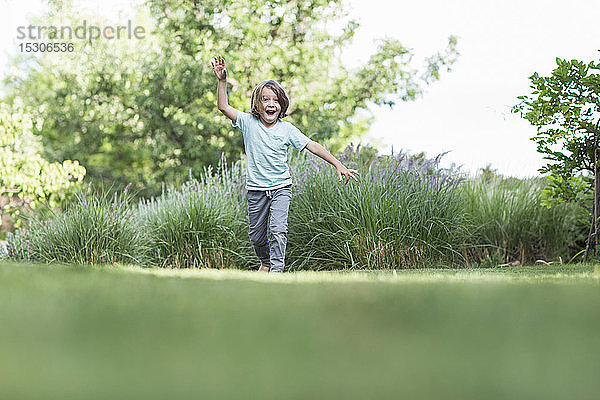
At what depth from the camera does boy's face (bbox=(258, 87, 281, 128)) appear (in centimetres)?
525

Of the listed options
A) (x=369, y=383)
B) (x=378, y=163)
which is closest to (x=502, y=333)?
(x=369, y=383)

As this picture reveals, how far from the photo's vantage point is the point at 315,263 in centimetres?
565

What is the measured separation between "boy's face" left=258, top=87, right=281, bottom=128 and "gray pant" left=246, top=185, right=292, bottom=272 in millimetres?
622

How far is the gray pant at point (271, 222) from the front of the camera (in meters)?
5.08

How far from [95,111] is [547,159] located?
10705mm

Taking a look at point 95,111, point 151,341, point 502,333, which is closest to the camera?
point 151,341

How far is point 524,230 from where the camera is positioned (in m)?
6.30

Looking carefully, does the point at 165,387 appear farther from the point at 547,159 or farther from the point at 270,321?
the point at 547,159

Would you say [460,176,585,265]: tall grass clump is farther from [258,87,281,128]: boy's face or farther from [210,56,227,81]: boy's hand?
[210,56,227,81]: boy's hand

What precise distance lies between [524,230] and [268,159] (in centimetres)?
292

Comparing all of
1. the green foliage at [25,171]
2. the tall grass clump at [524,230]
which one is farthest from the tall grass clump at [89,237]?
the tall grass clump at [524,230]

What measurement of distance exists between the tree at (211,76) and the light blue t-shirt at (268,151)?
21.7ft

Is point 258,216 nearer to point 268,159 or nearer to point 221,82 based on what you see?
point 268,159

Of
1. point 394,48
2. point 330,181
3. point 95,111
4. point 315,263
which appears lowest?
point 315,263
